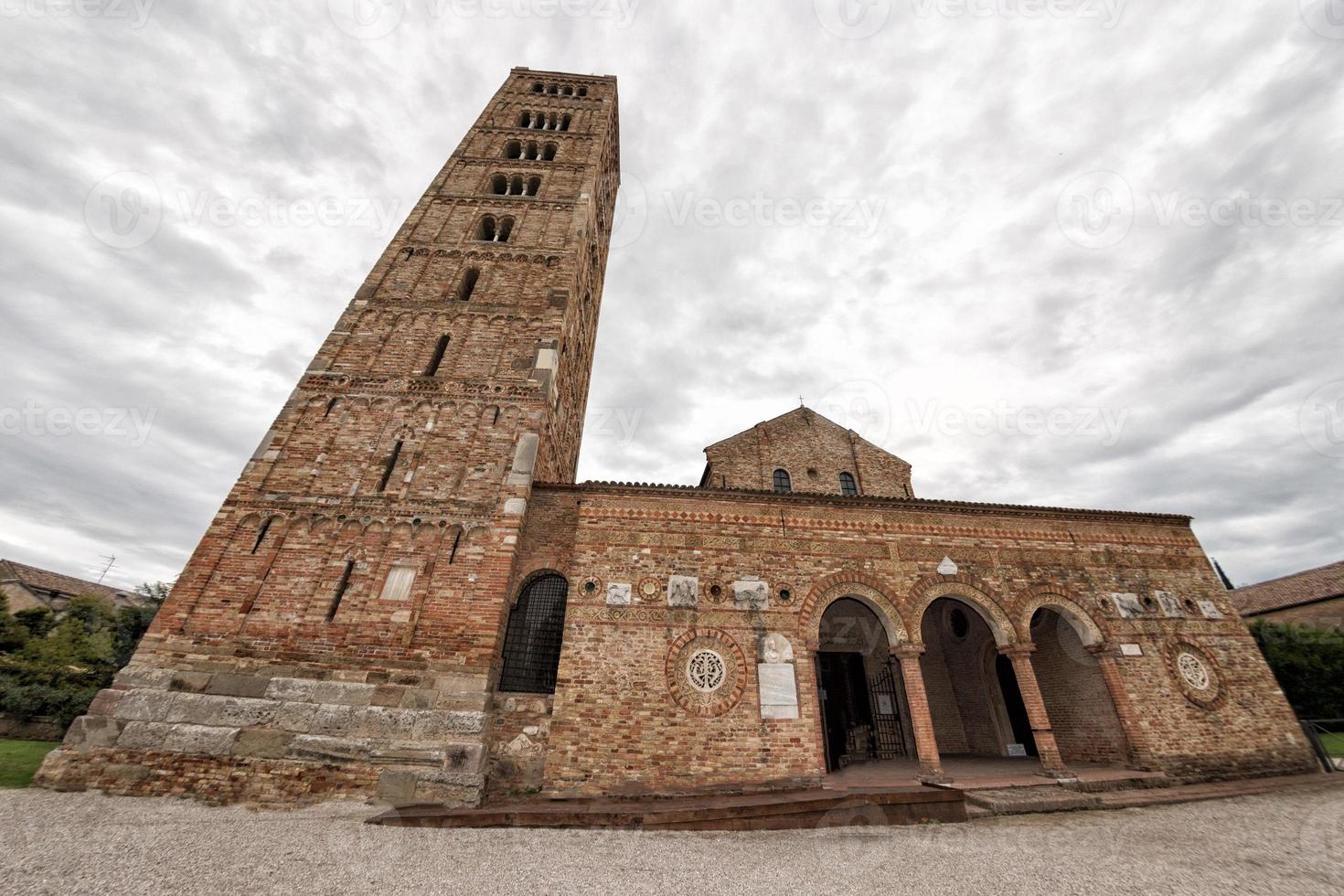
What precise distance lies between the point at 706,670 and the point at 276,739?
760 centimetres

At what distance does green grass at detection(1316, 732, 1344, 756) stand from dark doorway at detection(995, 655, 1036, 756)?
753 cm

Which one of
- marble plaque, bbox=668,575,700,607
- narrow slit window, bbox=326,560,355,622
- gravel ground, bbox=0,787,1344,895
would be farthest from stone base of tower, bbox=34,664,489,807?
marble plaque, bbox=668,575,700,607

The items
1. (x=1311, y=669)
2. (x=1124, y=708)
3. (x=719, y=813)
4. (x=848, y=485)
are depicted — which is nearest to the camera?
(x=719, y=813)

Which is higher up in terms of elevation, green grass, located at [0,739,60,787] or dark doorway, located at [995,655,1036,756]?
dark doorway, located at [995,655,1036,756]

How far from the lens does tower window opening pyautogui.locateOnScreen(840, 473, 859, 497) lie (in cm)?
1769

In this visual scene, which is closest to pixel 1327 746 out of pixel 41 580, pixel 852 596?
pixel 852 596

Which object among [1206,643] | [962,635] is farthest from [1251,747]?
[962,635]

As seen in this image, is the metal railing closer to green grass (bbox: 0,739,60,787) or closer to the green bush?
the green bush

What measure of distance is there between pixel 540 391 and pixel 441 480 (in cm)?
318

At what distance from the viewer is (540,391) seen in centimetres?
1208

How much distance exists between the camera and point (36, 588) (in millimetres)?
29109

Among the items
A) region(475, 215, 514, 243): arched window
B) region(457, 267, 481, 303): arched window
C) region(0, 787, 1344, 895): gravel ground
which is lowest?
region(0, 787, 1344, 895): gravel ground

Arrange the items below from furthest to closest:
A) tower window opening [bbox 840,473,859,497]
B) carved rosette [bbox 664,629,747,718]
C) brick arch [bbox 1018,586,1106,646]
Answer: tower window opening [bbox 840,473,859,497]
brick arch [bbox 1018,586,1106,646]
carved rosette [bbox 664,629,747,718]

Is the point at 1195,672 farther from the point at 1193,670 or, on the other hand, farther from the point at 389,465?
the point at 389,465
